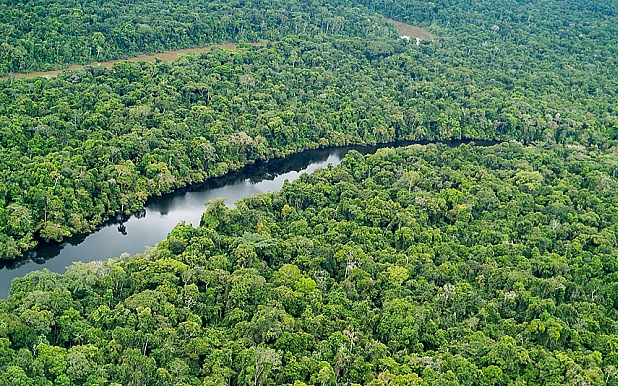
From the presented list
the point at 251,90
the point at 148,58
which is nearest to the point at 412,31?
the point at 251,90

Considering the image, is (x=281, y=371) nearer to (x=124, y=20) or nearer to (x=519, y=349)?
(x=519, y=349)

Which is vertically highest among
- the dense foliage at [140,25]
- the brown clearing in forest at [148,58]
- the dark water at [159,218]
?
the dense foliage at [140,25]

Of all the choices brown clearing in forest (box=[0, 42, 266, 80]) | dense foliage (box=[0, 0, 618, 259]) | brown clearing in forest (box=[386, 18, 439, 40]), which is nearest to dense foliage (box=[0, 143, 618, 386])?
dense foliage (box=[0, 0, 618, 259])

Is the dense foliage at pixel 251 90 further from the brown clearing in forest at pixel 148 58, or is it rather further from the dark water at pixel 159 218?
the brown clearing in forest at pixel 148 58

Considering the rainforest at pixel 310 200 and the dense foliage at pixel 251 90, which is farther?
the dense foliage at pixel 251 90

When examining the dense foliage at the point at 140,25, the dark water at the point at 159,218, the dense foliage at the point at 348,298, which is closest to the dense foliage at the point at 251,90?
the dense foliage at the point at 140,25

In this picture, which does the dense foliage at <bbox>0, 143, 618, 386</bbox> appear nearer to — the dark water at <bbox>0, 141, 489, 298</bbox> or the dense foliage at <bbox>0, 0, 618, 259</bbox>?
the dark water at <bbox>0, 141, 489, 298</bbox>

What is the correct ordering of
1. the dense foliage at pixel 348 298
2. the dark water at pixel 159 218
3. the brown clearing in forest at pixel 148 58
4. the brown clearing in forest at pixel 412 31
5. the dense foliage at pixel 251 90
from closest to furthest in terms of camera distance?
the dense foliage at pixel 348 298
the dark water at pixel 159 218
the dense foliage at pixel 251 90
the brown clearing in forest at pixel 148 58
the brown clearing in forest at pixel 412 31

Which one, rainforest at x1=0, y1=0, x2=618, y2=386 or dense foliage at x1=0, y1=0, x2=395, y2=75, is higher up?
dense foliage at x1=0, y1=0, x2=395, y2=75
